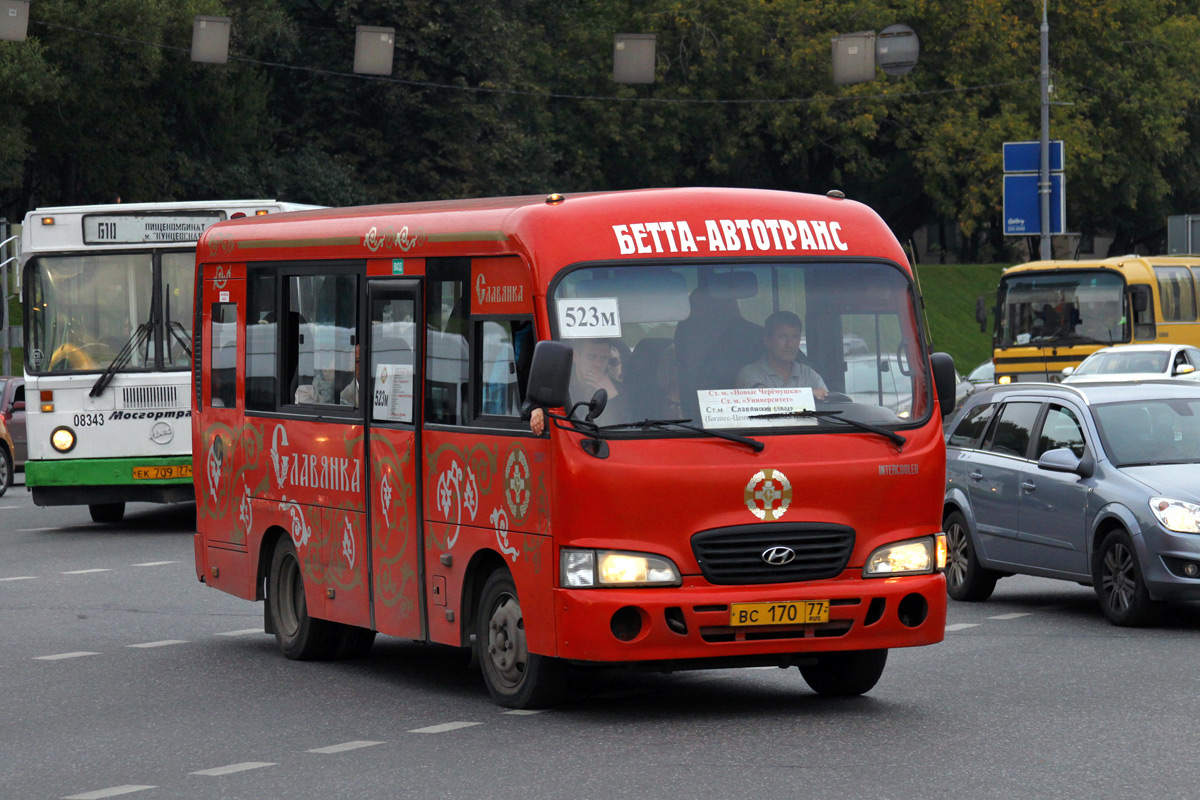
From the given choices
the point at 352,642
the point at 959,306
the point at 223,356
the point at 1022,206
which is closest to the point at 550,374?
the point at 352,642

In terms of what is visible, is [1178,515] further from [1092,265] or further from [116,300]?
[1092,265]

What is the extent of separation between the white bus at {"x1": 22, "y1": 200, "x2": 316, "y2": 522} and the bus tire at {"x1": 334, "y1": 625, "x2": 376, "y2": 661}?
8.95m

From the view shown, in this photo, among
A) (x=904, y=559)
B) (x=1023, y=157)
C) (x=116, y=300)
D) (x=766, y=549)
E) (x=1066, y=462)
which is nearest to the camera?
(x=766, y=549)

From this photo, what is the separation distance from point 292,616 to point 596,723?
3.48 meters

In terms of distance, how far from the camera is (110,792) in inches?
320

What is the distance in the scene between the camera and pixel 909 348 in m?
10.0

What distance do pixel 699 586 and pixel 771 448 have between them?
2.32 feet

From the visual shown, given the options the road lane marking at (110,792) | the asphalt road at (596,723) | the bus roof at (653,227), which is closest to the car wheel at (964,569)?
the asphalt road at (596,723)

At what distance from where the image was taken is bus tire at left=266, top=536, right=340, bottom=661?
1225 centimetres

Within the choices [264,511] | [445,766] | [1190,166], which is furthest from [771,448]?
[1190,166]

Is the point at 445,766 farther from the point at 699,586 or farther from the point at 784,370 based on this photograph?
the point at 784,370

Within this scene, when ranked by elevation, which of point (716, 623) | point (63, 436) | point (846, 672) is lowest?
point (846, 672)

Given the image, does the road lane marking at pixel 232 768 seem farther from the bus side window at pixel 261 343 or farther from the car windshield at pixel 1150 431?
the car windshield at pixel 1150 431

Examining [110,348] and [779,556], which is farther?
[110,348]
